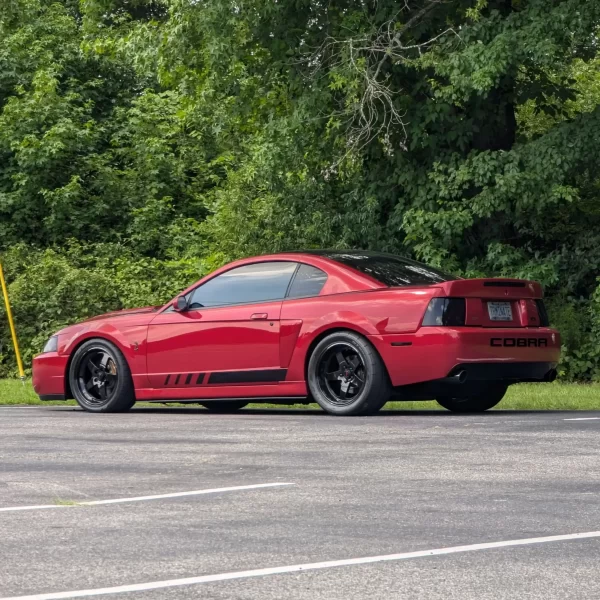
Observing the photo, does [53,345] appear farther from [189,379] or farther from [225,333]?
[225,333]

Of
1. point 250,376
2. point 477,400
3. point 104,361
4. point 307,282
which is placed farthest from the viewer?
point 104,361

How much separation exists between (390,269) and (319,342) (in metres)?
1.08

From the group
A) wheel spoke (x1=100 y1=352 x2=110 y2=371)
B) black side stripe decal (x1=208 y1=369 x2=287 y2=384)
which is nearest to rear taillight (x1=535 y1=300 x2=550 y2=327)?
black side stripe decal (x1=208 y1=369 x2=287 y2=384)

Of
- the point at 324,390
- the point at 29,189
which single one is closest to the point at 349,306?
the point at 324,390

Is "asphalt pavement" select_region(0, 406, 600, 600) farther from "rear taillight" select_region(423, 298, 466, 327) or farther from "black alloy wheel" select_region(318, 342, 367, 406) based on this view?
"rear taillight" select_region(423, 298, 466, 327)

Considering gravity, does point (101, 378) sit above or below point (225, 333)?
below

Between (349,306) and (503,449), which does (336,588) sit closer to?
(503,449)

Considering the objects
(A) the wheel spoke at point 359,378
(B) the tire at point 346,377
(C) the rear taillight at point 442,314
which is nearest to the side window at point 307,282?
(B) the tire at point 346,377

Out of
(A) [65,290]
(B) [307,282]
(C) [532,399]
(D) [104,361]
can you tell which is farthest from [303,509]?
(A) [65,290]

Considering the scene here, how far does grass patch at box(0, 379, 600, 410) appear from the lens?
14.8m

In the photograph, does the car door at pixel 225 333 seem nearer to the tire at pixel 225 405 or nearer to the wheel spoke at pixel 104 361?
the wheel spoke at pixel 104 361

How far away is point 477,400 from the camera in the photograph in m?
14.4

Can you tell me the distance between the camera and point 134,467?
967cm

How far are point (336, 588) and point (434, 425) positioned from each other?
21.9 feet
